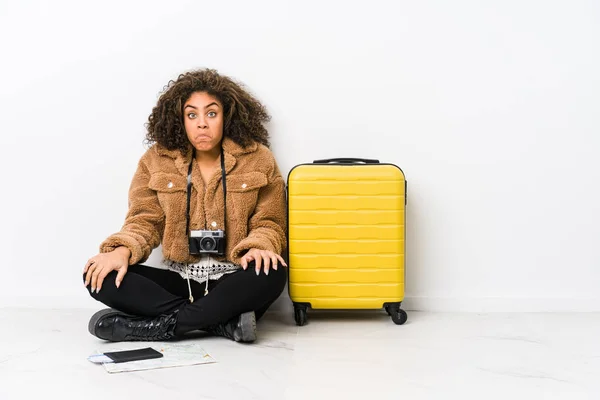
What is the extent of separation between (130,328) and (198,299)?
0.21 meters

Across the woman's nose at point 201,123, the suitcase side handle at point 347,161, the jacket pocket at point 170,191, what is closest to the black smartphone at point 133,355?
the jacket pocket at point 170,191

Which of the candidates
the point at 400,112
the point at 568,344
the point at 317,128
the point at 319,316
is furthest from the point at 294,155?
the point at 568,344

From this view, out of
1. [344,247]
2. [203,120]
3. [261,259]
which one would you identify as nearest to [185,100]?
[203,120]

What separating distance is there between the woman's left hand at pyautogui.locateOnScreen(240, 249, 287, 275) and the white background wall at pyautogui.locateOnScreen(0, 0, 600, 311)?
0.47 meters

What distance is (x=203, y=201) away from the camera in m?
2.17

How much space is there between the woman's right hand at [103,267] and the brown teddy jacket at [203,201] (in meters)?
0.15

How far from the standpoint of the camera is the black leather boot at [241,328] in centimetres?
189

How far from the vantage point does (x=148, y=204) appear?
2193 mm

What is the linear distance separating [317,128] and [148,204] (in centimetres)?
63

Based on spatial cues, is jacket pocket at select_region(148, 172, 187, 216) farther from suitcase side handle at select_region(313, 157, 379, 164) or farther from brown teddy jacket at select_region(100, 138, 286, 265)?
suitcase side handle at select_region(313, 157, 379, 164)

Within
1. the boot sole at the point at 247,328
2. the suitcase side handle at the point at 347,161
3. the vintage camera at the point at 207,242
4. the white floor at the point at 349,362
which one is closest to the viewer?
the white floor at the point at 349,362

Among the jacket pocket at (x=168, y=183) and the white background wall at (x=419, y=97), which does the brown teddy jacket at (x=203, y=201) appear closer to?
the jacket pocket at (x=168, y=183)

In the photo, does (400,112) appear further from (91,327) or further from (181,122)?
(91,327)

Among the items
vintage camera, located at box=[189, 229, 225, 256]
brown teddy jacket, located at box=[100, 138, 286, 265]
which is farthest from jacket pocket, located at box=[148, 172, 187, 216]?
vintage camera, located at box=[189, 229, 225, 256]
